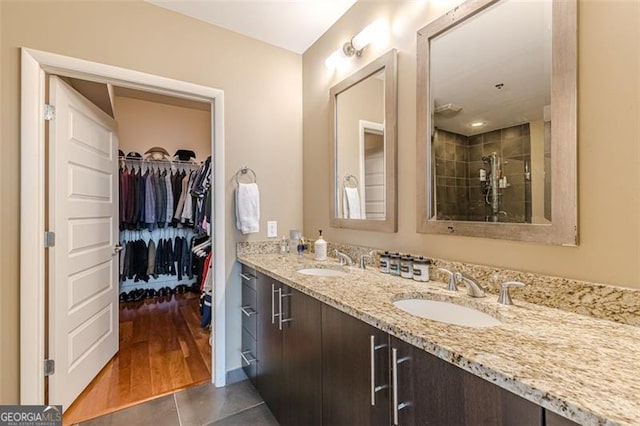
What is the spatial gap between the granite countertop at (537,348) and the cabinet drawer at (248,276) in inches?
33.0

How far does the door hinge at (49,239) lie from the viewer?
166 centimetres

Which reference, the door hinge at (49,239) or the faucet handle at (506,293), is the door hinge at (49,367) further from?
the faucet handle at (506,293)

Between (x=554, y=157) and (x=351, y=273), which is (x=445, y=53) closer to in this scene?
(x=554, y=157)

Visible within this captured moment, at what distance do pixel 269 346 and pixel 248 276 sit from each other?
523 mm

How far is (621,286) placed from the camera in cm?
90

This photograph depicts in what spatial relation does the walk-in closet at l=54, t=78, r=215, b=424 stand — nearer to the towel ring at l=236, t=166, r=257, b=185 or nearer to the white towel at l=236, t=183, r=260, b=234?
the towel ring at l=236, t=166, r=257, b=185

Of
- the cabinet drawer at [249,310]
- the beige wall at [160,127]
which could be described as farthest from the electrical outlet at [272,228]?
the beige wall at [160,127]

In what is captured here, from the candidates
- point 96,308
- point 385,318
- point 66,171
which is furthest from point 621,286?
point 96,308

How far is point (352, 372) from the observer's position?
42.7 inches

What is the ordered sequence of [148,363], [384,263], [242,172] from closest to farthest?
[384,263]
[242,172]
[148,363]

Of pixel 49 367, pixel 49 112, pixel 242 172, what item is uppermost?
pixel 49 112

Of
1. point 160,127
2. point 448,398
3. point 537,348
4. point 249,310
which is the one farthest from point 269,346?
point 160,127

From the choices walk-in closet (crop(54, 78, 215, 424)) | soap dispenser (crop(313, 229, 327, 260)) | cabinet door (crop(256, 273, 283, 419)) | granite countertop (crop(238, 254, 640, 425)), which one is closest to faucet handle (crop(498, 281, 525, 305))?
granite countertop (crop(238, 254, 640, 425))

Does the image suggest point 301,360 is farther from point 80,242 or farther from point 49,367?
point 80,242
